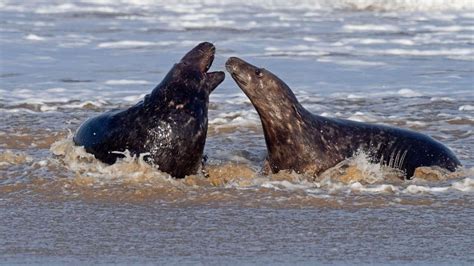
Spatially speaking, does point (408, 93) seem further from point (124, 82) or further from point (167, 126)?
point (167, 126)

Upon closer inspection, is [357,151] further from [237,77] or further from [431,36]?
[431,36]

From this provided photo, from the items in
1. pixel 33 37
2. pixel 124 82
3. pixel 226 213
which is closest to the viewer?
pixel 226 213

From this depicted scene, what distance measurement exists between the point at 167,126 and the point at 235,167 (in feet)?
2.16

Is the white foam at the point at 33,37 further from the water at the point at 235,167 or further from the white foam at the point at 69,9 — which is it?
the white foam at the point at 69,9

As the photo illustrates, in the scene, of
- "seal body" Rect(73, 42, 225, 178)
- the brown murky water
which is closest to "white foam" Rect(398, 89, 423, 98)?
the brown murky water

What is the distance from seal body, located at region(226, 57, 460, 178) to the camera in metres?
8.19

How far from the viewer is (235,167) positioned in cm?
819

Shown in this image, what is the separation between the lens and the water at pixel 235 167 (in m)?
6.03

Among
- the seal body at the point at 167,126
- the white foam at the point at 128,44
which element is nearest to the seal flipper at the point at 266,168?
the seal body at the point at 167,126

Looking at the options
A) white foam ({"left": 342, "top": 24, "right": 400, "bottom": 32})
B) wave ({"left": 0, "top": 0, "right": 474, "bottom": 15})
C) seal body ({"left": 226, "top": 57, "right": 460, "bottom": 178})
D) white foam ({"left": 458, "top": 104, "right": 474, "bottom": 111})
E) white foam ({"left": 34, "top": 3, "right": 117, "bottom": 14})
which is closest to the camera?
seal body ({"left": 226, "top": 57, "right": 460, "bottom": 178})

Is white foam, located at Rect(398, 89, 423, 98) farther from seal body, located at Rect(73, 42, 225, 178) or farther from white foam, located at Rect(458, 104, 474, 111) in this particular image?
seal body, located at Rect(73, 42, 225, 178)

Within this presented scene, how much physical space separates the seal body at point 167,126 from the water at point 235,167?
119 millimetres

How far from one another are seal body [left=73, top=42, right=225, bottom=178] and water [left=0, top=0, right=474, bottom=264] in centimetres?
12

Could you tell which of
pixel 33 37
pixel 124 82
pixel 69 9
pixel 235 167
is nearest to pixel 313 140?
pixel 235 167
